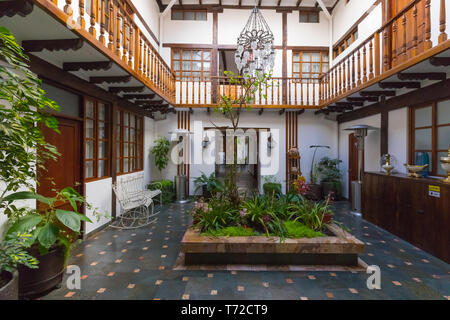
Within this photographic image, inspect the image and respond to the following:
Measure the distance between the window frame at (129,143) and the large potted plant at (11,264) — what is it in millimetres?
3574

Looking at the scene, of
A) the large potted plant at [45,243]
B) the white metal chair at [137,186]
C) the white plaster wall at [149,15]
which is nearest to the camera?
the large potted plant at [45,243]

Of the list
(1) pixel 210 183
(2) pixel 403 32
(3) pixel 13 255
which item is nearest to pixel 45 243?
(3) pixel 13 255

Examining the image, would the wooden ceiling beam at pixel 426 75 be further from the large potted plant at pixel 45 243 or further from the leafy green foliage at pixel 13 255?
the leafy green foliage at pixel 13 255

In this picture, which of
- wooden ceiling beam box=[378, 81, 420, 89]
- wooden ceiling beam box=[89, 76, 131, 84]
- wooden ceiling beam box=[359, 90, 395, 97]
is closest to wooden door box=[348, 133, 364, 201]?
wooden ceiling beam box=[359, 90, 395, 97]

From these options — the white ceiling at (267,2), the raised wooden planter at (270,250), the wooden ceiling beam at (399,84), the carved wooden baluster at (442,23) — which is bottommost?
the raised wooden planter at (270,250)

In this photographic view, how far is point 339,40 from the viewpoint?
25.0 feet

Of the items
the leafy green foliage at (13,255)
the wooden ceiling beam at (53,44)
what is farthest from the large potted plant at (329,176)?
the leafy green foliage at (13,255)

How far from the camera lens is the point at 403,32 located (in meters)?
3.63

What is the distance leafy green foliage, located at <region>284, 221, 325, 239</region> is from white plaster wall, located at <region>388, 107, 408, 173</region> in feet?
9.76

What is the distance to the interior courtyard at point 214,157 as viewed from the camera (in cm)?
235

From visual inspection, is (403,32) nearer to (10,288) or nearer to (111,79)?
(111,79)

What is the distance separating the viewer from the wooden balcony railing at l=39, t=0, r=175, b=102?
239 cm

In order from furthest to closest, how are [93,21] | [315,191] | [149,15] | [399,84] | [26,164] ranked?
1. [315,191]
2. [149,15]
3. [399,84]
4. [93,21]
5. [26,164]

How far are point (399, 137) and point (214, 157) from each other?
508 cm
